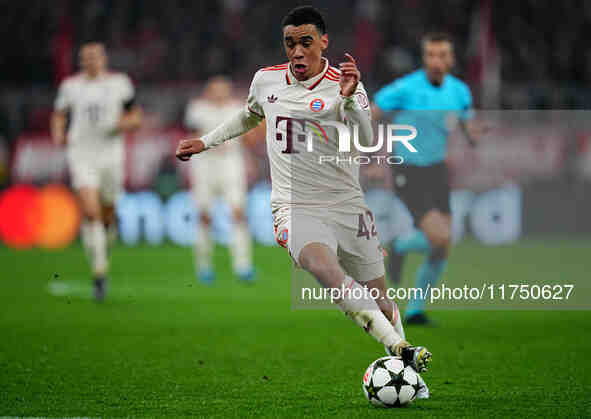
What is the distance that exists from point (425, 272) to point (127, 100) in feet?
13.1

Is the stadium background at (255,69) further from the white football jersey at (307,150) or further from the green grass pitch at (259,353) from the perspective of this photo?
the white football jersey at (307,150)

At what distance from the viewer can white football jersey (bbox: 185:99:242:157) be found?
12258mm

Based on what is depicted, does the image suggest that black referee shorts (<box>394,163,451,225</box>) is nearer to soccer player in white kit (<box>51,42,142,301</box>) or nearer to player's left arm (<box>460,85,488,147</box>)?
player's left arm (<box>460,85,488,147</box>)

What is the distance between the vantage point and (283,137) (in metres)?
5.16

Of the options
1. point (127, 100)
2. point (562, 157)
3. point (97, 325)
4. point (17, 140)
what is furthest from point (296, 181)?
point (17, 140)

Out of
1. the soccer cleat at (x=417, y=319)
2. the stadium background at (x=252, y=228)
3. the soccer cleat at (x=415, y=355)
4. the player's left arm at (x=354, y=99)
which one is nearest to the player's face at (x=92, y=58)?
the stadium background at (x=252, y=228)

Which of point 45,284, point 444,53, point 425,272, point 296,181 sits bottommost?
point 45,284

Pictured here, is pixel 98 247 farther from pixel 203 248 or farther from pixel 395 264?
pixel 395 264

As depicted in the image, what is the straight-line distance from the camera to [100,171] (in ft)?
33.3

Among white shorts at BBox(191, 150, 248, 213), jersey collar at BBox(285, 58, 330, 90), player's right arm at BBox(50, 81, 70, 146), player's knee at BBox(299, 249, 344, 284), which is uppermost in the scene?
jersey collar at BBox(285, 58, 330, 90)

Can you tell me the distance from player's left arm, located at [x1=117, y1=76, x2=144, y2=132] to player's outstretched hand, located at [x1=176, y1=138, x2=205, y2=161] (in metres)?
4.67

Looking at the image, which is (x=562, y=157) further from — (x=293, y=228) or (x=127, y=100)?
(x=293, y=228)

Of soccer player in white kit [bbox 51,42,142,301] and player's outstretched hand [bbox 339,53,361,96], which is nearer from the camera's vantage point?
player's outstretched hand [bbox 339,53,361,96]

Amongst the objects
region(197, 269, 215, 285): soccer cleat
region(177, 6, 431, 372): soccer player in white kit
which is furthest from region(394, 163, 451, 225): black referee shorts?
region(197, 269, 215, 285): soccer cleat
